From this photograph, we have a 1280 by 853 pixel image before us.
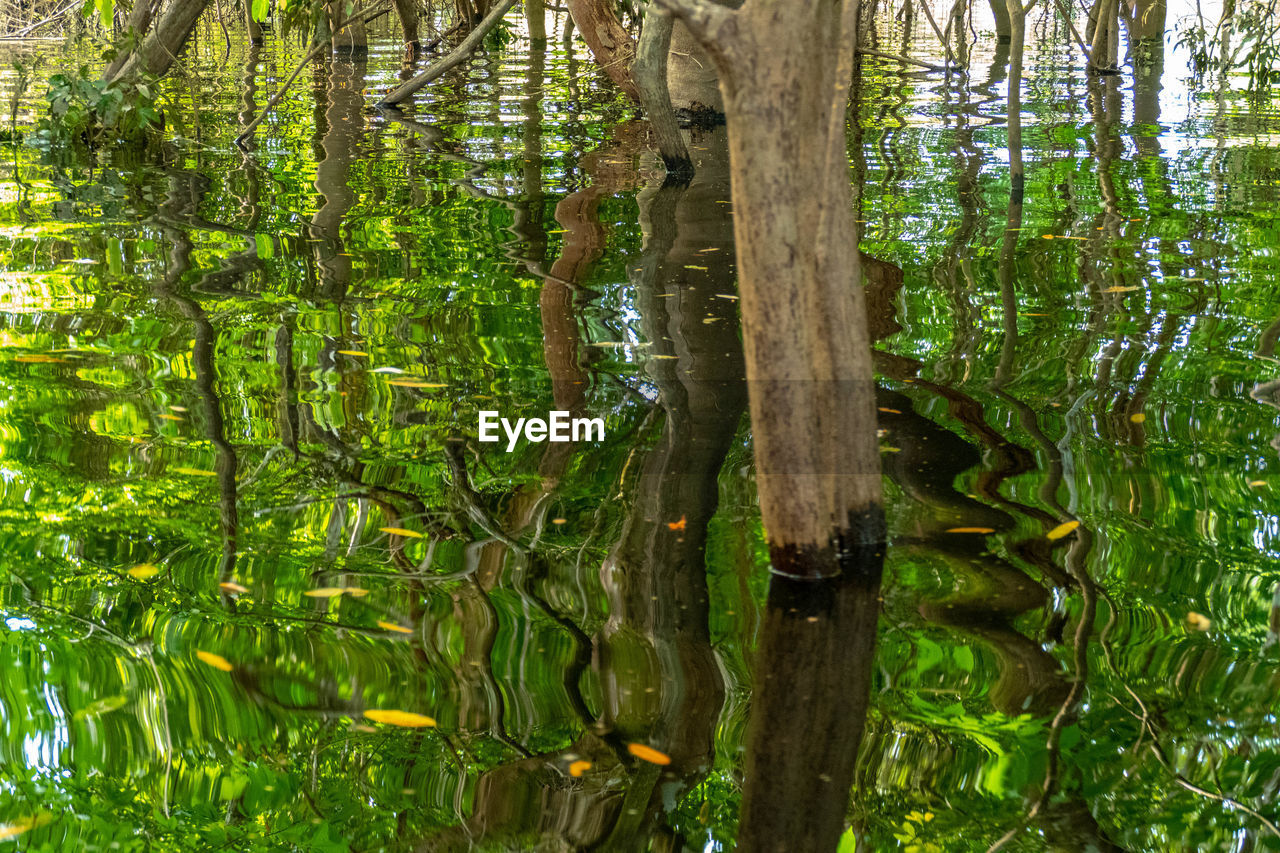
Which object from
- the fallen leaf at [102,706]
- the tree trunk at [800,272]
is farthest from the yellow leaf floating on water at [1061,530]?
the fallen leaf at [102,706]

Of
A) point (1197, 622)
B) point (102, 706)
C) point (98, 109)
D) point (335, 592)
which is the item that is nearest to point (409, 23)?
point (98, 109)

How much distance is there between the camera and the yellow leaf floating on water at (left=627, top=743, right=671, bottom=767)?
125 inches

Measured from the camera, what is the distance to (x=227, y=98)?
51.6 feet

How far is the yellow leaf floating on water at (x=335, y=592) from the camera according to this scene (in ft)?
12.8

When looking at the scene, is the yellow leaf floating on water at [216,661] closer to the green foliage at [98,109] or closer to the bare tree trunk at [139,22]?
the green foliage at [98,109]

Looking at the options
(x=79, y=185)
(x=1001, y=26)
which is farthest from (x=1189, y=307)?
(x=1001, y=26)

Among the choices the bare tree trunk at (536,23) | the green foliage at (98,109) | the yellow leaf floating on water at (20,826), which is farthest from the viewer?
the bare tree trunk at (536,23)

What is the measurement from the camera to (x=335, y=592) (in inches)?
155

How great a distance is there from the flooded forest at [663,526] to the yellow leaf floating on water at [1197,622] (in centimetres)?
5

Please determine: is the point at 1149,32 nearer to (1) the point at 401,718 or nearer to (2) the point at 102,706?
(1) the point at 401,718

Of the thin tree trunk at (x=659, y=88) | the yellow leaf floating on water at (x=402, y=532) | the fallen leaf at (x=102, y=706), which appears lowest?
the fallen leaf at (x=102, y=706)

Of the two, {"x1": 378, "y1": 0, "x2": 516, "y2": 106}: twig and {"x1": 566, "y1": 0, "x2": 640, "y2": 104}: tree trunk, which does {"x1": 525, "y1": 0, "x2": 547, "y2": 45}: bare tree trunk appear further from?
{"x1": 566, "y1": 0, "x2": 640, "y2": 104}: tree trunk

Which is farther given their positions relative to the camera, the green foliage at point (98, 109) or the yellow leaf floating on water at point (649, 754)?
the green foliage at point (98, 109)

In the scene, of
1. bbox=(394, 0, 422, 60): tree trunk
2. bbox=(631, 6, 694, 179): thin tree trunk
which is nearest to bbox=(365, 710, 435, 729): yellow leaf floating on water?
bbox=(631, 6, 694, 179): thin tree trunk
